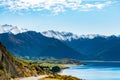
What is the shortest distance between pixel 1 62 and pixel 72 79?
40.0 metres

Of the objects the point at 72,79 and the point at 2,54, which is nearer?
the point at 72,79

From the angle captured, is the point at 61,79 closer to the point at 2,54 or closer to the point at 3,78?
the point at 3,78

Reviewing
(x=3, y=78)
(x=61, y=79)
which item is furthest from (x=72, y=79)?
(x=3, y=78)

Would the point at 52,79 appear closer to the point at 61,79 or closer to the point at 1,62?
the point at 61,79

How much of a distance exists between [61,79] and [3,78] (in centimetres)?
2569

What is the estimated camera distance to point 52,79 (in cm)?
16062

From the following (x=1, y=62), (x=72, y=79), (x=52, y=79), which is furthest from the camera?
(x=1, y=62)

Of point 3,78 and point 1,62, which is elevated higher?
point 1,62

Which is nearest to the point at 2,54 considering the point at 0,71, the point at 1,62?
the point at 1,62

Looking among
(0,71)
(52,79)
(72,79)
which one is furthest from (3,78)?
(72,79)

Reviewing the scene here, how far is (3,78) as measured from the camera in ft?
535

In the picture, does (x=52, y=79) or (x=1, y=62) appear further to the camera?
(x=1, y=62)

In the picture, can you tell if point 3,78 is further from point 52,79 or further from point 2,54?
point 2,54

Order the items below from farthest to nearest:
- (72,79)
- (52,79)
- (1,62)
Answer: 1. (1,62)
2. (72,79)
3. (52,79)
